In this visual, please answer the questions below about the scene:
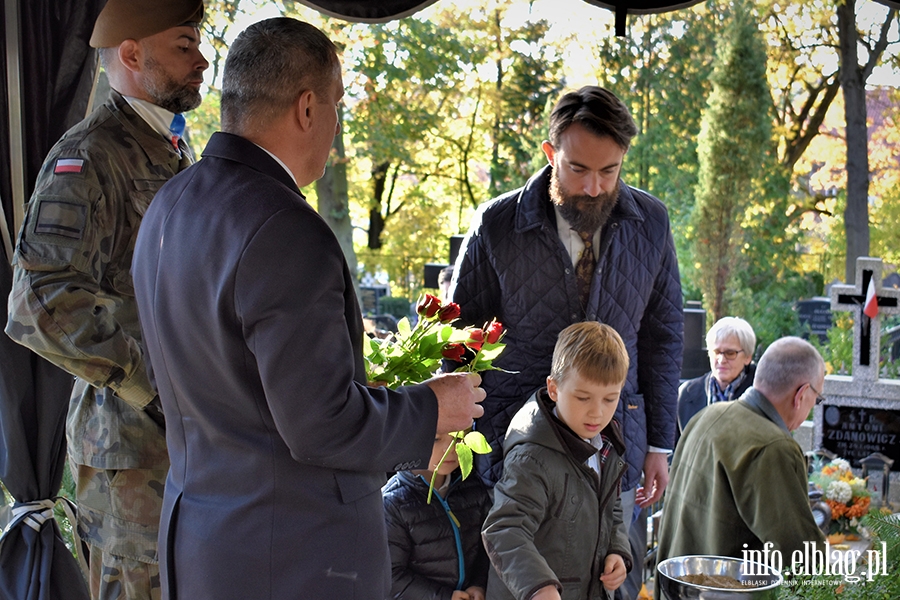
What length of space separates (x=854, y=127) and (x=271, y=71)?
62.7 ft

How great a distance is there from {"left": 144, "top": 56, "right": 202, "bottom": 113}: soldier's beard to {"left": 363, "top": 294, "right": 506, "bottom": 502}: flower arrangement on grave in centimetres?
89

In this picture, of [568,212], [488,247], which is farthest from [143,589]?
[568,212]

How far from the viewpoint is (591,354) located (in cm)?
267

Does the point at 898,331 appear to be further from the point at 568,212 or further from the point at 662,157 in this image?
the point at 568,212

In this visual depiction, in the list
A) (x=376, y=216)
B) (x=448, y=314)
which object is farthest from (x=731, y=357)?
(x=376, y=216)

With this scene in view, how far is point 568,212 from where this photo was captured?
2.93 meters

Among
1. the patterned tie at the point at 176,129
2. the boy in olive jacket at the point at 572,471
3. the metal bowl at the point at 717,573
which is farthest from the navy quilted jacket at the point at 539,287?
the patterned tie at the point at 176,129

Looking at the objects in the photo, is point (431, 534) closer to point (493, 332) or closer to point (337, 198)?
point (493, 332)

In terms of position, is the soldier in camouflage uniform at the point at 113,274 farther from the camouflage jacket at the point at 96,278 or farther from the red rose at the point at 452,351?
the red rose at the point at 452,351

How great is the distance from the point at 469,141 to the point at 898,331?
33.9 feet

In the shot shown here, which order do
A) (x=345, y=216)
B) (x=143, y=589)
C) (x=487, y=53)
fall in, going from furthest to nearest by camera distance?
(x=487, y=53) < (x=345, y=216) < (x=143, y=589)

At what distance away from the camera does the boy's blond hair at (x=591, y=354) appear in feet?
8.77

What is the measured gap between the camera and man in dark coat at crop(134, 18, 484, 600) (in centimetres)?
159

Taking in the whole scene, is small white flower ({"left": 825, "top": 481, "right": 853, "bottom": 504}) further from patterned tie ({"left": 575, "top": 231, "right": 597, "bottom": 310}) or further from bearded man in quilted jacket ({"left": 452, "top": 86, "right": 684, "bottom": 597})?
patterned tie ({"left": 575, "top": 231, "right": 597, "bottom": 310})
